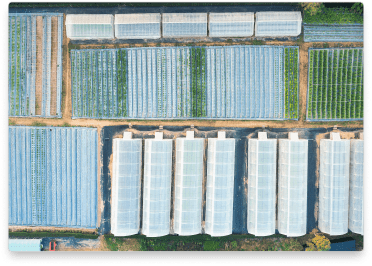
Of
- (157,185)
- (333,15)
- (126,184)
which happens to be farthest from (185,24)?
(126,184)

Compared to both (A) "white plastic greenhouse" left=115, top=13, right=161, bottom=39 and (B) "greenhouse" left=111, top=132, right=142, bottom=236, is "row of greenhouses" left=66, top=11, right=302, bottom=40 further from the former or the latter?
(B) "greenhouse" left=111, top=132, right=142, bottom=236

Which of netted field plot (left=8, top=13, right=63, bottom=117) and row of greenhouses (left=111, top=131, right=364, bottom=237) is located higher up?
netted field plot (left=8, top=13, right=63, bottom=117)

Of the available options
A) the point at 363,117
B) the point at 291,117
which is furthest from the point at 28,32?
the point at 363,117

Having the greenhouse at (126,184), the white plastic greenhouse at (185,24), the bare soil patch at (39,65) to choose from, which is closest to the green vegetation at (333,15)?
the white plastic greenhouse at (185,24)

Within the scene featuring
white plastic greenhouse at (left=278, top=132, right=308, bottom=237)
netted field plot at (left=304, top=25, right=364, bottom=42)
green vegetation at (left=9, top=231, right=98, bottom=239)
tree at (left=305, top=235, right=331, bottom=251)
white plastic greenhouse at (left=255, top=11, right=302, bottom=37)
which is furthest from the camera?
green vegetation at (left=9, top=231, right=98, bottom=239)

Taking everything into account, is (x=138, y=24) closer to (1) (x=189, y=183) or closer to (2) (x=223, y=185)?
(1) (x=189, y=183)

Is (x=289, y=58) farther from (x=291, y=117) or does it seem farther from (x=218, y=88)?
(x=218, y=88)

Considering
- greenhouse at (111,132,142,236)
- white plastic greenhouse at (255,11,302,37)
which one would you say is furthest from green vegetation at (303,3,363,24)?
greenhouse at (111,132,142,236)
